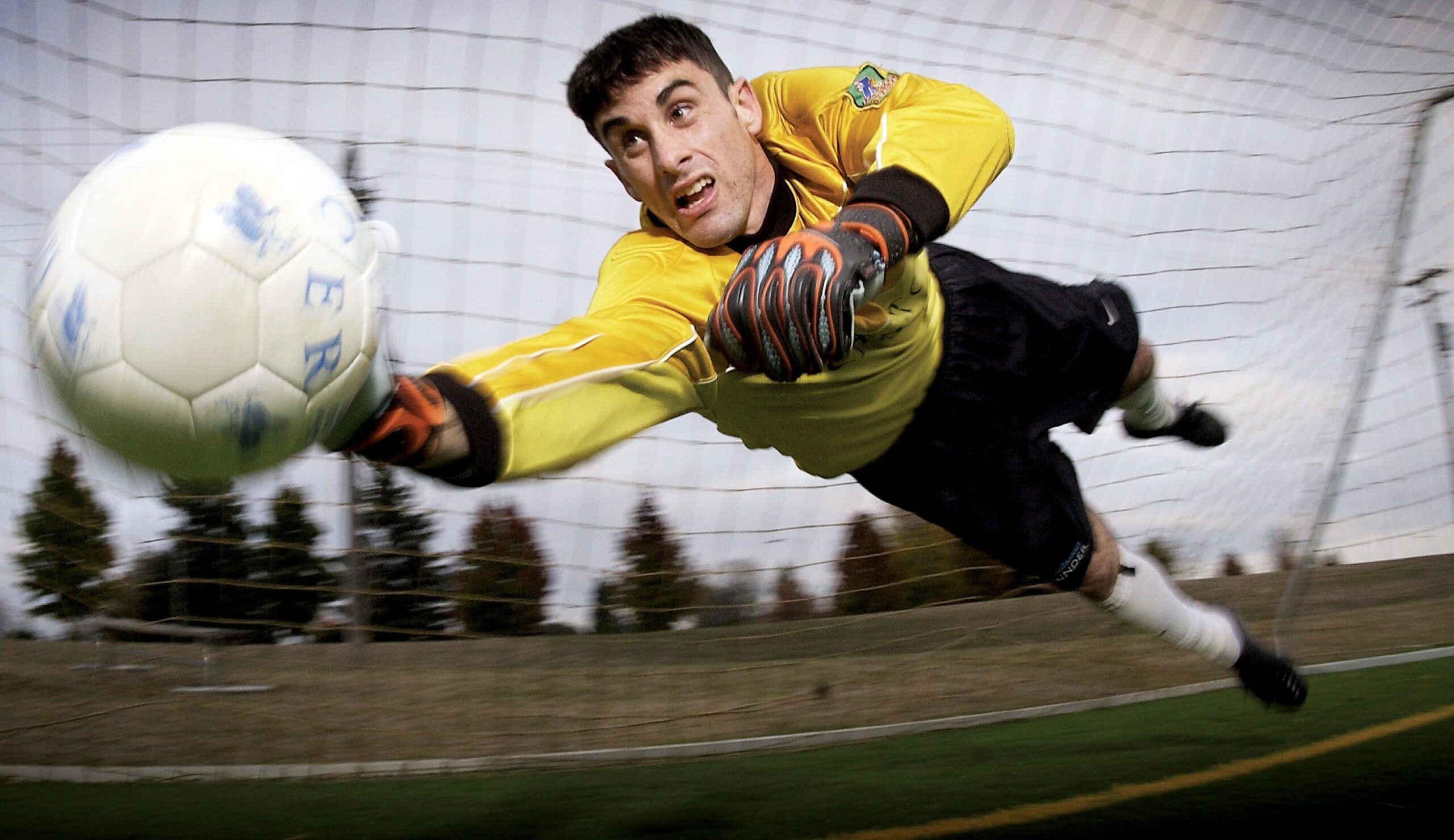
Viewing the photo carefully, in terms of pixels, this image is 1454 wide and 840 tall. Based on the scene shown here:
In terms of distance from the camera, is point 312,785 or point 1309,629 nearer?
point 312,785

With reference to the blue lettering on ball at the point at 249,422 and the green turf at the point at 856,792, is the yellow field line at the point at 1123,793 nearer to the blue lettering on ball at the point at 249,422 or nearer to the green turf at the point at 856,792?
the green turf at the point at 856,792

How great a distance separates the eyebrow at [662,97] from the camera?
79.0 inches

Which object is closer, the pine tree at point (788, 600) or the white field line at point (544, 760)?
the white field line at point (544, 760)

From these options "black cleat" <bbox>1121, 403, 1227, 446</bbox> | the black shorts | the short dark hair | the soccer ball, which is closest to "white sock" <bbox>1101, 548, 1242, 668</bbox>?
the black shorts

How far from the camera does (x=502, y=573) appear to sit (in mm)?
3637

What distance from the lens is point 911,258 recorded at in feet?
6.15

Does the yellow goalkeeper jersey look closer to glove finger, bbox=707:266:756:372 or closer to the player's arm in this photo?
the player's arm

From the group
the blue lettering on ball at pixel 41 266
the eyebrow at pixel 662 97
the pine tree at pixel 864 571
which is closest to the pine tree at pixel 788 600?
the pine tree at pixel 864 571

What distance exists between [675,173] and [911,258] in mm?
480

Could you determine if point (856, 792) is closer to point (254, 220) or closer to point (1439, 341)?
point (254, 220)

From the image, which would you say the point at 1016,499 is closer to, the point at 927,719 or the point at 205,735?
the point at 927,719

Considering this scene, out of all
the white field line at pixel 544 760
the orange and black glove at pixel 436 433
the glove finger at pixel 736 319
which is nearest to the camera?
the orange and black glove at pixel 436 433

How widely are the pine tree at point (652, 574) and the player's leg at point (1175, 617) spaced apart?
1.26 m

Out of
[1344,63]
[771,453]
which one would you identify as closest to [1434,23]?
[1344,63]
